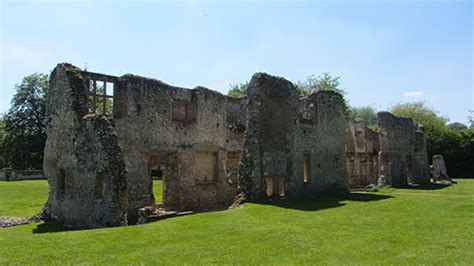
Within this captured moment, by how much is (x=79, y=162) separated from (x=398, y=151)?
21.9m

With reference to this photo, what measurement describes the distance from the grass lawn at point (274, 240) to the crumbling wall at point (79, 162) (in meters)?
1.12

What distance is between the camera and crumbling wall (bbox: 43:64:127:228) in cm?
1269

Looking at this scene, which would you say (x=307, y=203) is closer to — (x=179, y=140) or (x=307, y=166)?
(x=307, y=166)

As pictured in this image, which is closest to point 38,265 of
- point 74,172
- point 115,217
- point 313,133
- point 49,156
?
point 115,217

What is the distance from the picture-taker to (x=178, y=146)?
1934 cm

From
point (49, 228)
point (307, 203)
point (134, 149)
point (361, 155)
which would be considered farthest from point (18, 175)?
point (307, 203)

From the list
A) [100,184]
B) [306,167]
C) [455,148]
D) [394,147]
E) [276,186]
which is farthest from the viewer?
[455,148]

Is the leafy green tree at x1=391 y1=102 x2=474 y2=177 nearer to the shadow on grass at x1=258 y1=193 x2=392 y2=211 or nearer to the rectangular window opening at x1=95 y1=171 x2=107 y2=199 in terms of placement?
the shadow on grass at x1=258 y1=193 x2=392 y2=211

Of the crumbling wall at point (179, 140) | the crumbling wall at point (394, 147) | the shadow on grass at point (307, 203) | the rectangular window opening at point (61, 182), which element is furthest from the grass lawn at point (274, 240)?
the crumbling wall at point (394, 147)

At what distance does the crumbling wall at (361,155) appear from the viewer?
30109mm

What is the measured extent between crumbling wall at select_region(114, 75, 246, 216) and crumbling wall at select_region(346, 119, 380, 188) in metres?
10.7

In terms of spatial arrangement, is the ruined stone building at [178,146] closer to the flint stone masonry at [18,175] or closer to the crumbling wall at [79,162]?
the crumbling wall at [79,162]

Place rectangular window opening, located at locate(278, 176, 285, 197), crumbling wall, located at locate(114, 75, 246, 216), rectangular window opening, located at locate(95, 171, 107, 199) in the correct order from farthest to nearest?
rectangular window opening, located at locate(278, 176, 285, 197)
crumbling wall, located at locate(114, 75, 246, 216)
rectangular window opening, located at locate(95, 171, 107, 199)

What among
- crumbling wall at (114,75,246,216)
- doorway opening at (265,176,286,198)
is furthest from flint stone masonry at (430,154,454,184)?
crumbling wall at (114,75,246,216)
